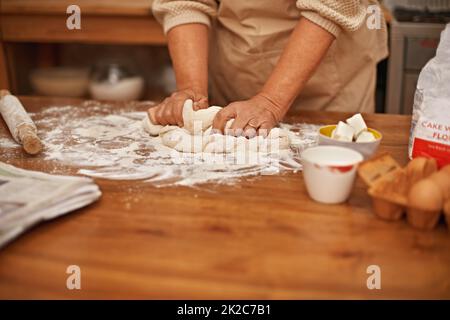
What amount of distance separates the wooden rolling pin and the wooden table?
0.26m

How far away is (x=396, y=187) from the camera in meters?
0.69

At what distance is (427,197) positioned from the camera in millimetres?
638

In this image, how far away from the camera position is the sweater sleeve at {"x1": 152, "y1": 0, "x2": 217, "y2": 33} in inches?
Result: 48.7

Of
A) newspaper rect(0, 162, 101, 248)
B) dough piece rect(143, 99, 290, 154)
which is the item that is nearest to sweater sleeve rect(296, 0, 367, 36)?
dough piece rect(143, 99, 290, 154)

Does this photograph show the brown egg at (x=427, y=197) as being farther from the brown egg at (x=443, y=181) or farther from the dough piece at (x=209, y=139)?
the dough piece at (x=209, y=139)

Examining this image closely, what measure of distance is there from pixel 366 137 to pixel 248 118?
10.4 inches

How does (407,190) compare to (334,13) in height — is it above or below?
below

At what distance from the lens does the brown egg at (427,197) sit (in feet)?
2.09

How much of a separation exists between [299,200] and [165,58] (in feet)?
7.06
